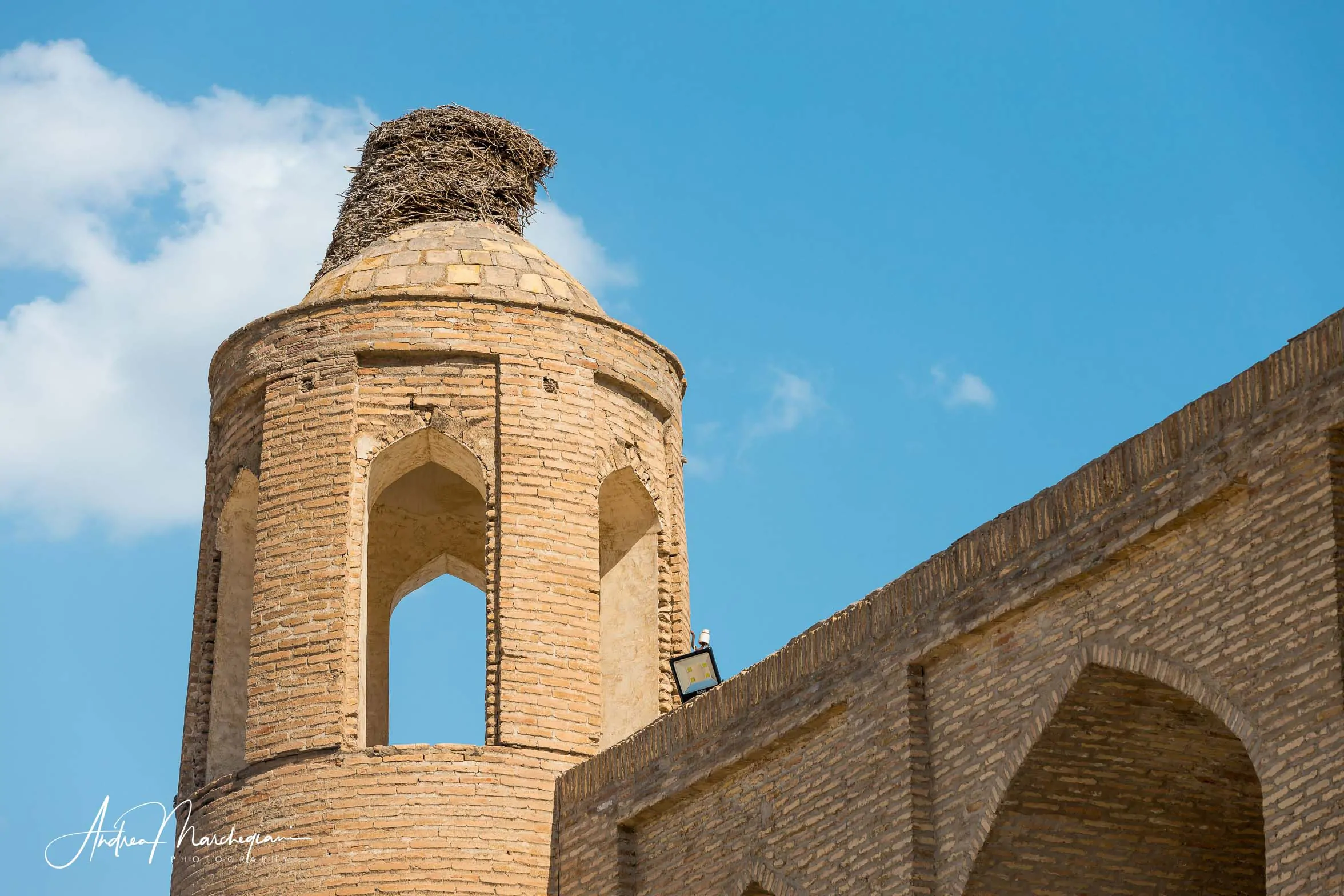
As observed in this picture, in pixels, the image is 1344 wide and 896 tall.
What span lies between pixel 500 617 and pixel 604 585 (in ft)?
4.10

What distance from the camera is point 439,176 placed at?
51.3ft

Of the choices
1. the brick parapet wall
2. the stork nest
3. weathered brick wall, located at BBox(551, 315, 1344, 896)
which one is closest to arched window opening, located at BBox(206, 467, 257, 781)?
the brick parapet wall

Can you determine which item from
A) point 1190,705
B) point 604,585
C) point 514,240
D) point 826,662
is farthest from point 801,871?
point 514,240

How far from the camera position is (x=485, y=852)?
1226 cm

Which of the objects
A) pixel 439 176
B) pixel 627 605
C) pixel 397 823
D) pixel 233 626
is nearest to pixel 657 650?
pixel 627 605

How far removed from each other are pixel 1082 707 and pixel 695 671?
11.8 feet

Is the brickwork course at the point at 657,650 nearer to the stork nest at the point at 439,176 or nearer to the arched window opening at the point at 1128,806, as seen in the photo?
the arched window opening at the point at 1128,806

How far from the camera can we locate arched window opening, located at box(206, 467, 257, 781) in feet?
44.4

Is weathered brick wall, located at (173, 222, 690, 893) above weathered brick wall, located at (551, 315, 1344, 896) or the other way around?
above

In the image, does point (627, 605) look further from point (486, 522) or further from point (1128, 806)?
point (1128, 806)

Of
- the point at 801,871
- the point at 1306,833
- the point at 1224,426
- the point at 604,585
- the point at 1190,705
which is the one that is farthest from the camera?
the point at 604,585

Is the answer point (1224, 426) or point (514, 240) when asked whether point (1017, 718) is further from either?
point (514, 240)

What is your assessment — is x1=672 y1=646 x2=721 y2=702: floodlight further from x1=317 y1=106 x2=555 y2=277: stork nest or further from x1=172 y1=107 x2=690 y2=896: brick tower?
x1=317 y1=106 x2=555 y2=277: stork nest

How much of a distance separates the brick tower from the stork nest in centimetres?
34
